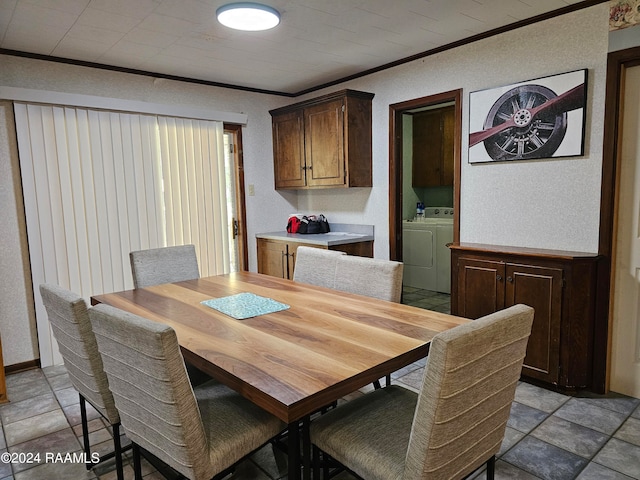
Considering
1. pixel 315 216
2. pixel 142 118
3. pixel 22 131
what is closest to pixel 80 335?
pixel 22 131

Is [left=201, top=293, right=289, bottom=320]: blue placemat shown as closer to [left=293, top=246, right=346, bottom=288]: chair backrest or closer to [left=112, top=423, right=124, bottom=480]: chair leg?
[left=293, top=246, right=346, bottom=288]: chair backrest

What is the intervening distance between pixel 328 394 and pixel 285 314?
743 mm

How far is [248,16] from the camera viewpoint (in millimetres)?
2369

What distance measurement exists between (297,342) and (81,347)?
0.85 m

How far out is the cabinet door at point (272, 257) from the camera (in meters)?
4.14

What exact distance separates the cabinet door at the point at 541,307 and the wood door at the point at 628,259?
388mm

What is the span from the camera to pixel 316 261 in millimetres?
2670

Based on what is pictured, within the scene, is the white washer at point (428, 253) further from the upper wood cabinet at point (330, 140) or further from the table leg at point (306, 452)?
the table leg at point (306, 452)

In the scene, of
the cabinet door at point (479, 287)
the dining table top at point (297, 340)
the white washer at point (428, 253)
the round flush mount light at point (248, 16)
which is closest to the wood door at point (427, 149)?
the white washer at point (428, 253)

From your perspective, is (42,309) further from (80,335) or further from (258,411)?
(258,411)

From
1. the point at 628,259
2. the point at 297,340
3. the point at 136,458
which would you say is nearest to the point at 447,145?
the point at 628,259

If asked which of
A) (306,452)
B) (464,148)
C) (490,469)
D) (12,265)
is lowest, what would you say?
(490,469)

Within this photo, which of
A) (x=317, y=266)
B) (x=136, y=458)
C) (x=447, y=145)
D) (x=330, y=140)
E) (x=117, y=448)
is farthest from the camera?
(x=447, y=145)

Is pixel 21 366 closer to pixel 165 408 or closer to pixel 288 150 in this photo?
pixel 165 408
